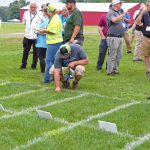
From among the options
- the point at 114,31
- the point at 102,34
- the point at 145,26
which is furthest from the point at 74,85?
the point at 102,34

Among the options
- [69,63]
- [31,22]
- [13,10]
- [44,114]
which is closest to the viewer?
[44,114]

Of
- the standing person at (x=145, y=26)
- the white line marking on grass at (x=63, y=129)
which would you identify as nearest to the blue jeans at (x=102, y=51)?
the standing person at (x=145, y=26)

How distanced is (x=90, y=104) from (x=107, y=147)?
7.08ft

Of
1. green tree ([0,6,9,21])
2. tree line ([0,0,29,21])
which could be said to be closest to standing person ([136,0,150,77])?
tree line ([0,0,29,21])

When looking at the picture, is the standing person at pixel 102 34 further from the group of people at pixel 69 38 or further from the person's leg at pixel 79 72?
the person's leg at pixel 79 72

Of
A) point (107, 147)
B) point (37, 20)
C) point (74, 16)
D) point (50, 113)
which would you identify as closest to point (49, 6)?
point (74, 16)

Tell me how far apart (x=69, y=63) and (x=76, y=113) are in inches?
73.7

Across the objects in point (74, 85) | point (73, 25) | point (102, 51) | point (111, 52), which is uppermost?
point (73, 25)

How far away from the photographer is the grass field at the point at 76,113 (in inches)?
193

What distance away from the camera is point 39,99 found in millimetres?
7145

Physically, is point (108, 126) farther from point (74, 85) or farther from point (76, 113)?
point (74, 85)

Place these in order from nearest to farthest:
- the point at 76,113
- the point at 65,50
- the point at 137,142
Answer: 1. the point at 137,142
2. the point at 76,113
3. the point at 65,50

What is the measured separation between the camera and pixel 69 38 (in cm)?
888

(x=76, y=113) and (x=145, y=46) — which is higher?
(x=145, y=46)
